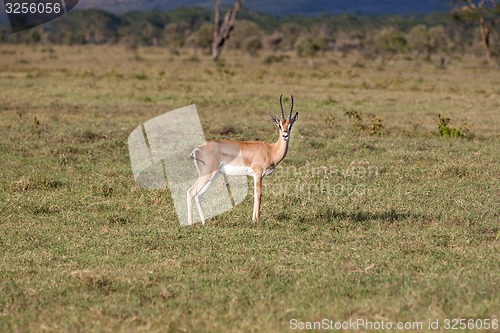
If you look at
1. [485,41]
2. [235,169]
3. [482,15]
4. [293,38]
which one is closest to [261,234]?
[235,169]

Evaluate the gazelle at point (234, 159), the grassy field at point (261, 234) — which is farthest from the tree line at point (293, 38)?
the gazelle at point (234, 159)

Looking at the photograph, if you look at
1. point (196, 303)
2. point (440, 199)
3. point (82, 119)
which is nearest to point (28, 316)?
point (196, 303)

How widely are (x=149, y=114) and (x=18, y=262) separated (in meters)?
10.3

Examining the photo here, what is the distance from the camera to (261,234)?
297 inches

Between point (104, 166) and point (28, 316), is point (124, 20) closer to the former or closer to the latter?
point (104, 166)

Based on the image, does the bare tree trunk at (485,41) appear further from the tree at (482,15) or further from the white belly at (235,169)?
the white belly at (235,169)

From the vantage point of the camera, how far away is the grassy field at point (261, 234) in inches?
215

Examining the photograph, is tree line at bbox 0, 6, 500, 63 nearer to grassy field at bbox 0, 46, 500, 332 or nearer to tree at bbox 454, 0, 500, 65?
tree at bbox 454, 0, 500, 65

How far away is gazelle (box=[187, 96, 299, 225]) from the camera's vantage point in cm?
781

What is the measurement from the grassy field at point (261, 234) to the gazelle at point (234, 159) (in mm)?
375

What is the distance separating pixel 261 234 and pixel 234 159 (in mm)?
839

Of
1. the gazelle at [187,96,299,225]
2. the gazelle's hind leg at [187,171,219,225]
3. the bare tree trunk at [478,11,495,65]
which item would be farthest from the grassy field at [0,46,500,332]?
the bare tree trunk at [478,11,495,65]

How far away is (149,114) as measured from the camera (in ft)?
54.9

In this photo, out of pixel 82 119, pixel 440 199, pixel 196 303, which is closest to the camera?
pixel 196 303
